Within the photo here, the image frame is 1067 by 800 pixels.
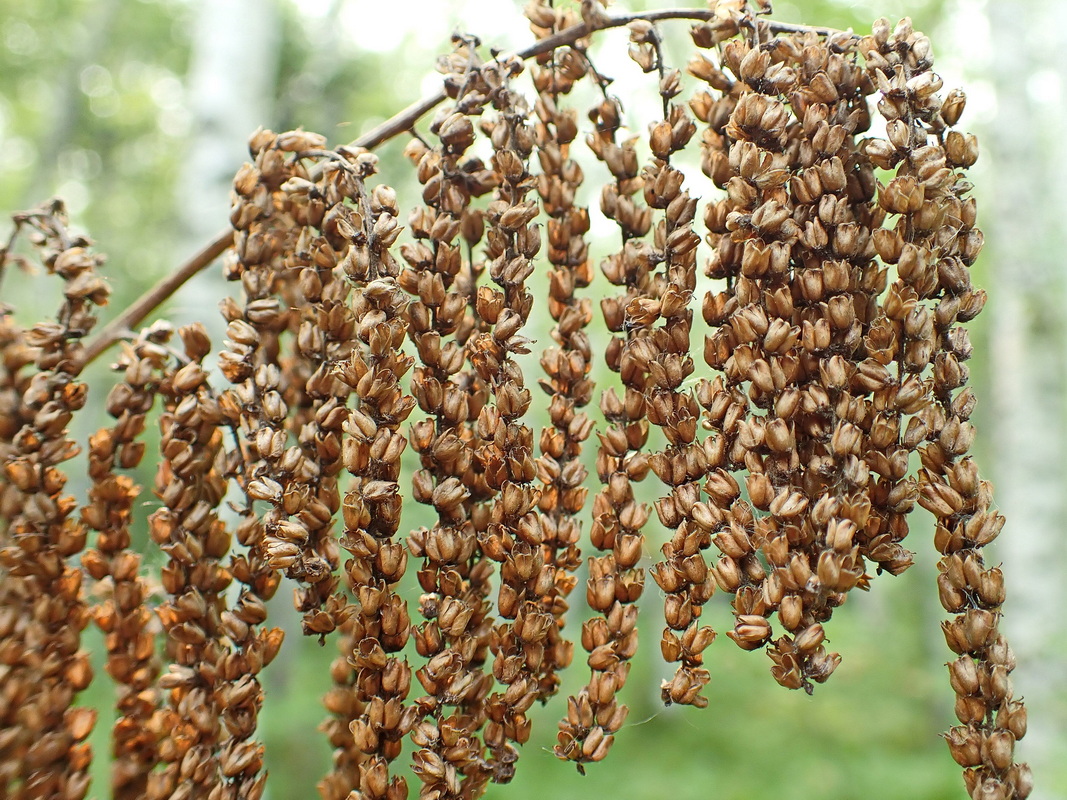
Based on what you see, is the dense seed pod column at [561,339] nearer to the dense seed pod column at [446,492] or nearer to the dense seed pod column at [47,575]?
the dense seed pod column at [446,492]

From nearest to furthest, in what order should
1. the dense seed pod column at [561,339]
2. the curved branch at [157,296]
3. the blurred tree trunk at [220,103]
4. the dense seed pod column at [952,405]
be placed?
the dense seed pod column at [952,405] < the dense seed pod column at [561,339] < the curved branch at [157,296] < the blurred tree trunk at [220,103]

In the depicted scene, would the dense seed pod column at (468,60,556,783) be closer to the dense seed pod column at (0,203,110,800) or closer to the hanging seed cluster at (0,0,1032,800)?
the hanging seed cluster at (0,0,1032,800)

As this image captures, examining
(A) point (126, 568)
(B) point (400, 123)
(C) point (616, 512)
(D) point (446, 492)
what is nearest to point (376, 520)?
(D) point (446, 492)

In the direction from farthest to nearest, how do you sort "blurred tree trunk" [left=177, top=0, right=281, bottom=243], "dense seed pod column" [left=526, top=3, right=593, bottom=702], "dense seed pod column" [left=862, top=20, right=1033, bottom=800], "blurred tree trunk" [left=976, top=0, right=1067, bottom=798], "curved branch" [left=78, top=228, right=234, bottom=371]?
"blurred tree trunk" [left=976, top=0, right=1067, bottom=798], "blurred tree trunk" [left=177, top=0, right=281, bottom=243], "curved branch" [left=78, top=228, right=234, bottom=371], "dense seed pod column" [left=526, top=3, right=593, bottom=702], "dense seed pod column" [left=862, top=20, right=1033, bottom=800]

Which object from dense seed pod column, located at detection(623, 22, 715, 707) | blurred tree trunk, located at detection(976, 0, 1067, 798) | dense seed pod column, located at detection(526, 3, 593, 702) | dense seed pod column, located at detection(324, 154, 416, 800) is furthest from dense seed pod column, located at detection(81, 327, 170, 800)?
blurred tree trunk, located at detection(976, 0, 1067, 798)

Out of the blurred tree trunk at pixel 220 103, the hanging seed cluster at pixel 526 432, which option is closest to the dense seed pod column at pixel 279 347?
the hanging seed cluster at pixel 526 432

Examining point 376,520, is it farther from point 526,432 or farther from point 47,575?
point 47,575

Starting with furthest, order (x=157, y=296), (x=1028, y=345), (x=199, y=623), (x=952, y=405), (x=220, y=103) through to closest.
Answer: (x=1028, y=345)
(x=220, y=103)
(x=157, y=296)
(x=199, y=623)
(x=952, y=405)

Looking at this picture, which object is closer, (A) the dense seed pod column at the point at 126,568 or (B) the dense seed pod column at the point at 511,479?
(B) the dense seed pod column at the point at 511,479
